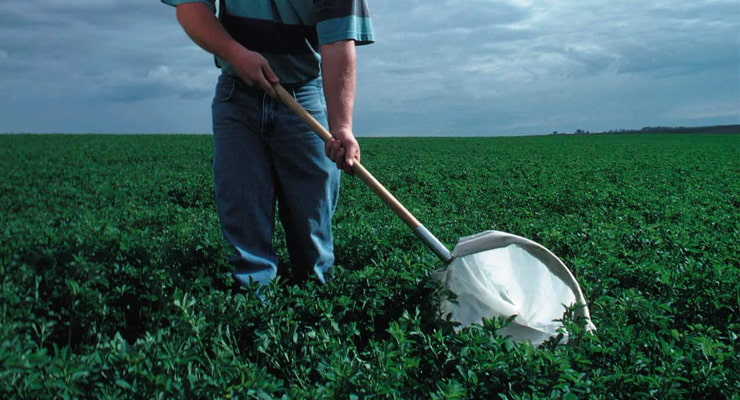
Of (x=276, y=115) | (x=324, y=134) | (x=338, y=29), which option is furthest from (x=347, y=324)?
(x=338, y=29)

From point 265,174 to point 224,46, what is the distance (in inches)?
31.3

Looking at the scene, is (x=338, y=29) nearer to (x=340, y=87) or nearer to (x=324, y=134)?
(x=340, y=87)

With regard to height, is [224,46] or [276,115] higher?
[224,46]

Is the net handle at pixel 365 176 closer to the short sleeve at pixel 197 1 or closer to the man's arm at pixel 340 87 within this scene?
the man's arm at pixel 340 87

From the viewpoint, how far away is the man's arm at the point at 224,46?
339cm

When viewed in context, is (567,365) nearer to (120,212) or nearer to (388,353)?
(388,353)

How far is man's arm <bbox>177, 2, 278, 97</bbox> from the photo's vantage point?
339 centimetres

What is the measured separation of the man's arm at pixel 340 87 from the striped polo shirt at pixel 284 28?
68mm

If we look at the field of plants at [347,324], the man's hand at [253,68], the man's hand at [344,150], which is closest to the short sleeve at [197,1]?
the man's hand at [253,68]

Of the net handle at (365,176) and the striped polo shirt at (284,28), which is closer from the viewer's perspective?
the net handle at (365,176)

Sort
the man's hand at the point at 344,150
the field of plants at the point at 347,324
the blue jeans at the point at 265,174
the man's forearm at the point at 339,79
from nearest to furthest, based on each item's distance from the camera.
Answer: the field of plants at the point at 347,324
the man's hand at the point at 344,150
the man's forearm at the point at 339,79
the blue jeans at the point at 265,174

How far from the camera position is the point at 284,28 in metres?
3.63

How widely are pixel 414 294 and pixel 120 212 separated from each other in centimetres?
497

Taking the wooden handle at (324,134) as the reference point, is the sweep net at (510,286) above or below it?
below
